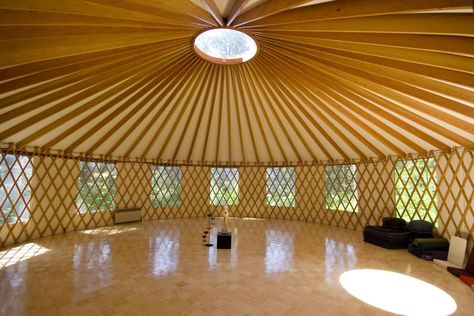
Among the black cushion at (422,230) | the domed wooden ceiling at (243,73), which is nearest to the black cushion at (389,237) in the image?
the black cushion at (422,230)

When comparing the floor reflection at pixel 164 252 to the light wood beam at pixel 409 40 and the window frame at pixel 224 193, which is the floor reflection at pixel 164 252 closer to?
the window frame at pixel 224 193

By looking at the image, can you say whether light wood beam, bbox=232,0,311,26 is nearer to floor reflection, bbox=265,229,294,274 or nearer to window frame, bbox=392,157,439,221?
floor reflection, bbox=265,229,294,274

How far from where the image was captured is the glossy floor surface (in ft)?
7.91

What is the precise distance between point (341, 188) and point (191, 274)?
182 inches

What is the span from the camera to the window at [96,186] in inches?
230

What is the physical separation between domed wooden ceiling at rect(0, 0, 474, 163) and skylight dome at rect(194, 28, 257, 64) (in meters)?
0.15

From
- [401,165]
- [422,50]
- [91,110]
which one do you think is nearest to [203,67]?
[91,110]

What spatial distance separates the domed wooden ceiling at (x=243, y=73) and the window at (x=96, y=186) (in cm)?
58

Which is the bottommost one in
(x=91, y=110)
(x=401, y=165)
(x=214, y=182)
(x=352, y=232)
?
(x=352, y=232)

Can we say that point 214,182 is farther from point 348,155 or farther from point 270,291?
point 270,291

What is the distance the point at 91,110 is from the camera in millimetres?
4023

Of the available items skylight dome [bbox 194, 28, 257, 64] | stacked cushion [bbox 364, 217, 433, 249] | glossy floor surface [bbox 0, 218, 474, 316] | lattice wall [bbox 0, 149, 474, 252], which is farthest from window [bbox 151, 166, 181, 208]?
stacked cushion [bbox 364, 217, 433, 249]

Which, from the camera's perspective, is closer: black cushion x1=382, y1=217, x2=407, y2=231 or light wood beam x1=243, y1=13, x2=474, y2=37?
light wood beam x1=243, y1=13, x2=474, y2=37

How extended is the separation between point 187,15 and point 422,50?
6.19ft
